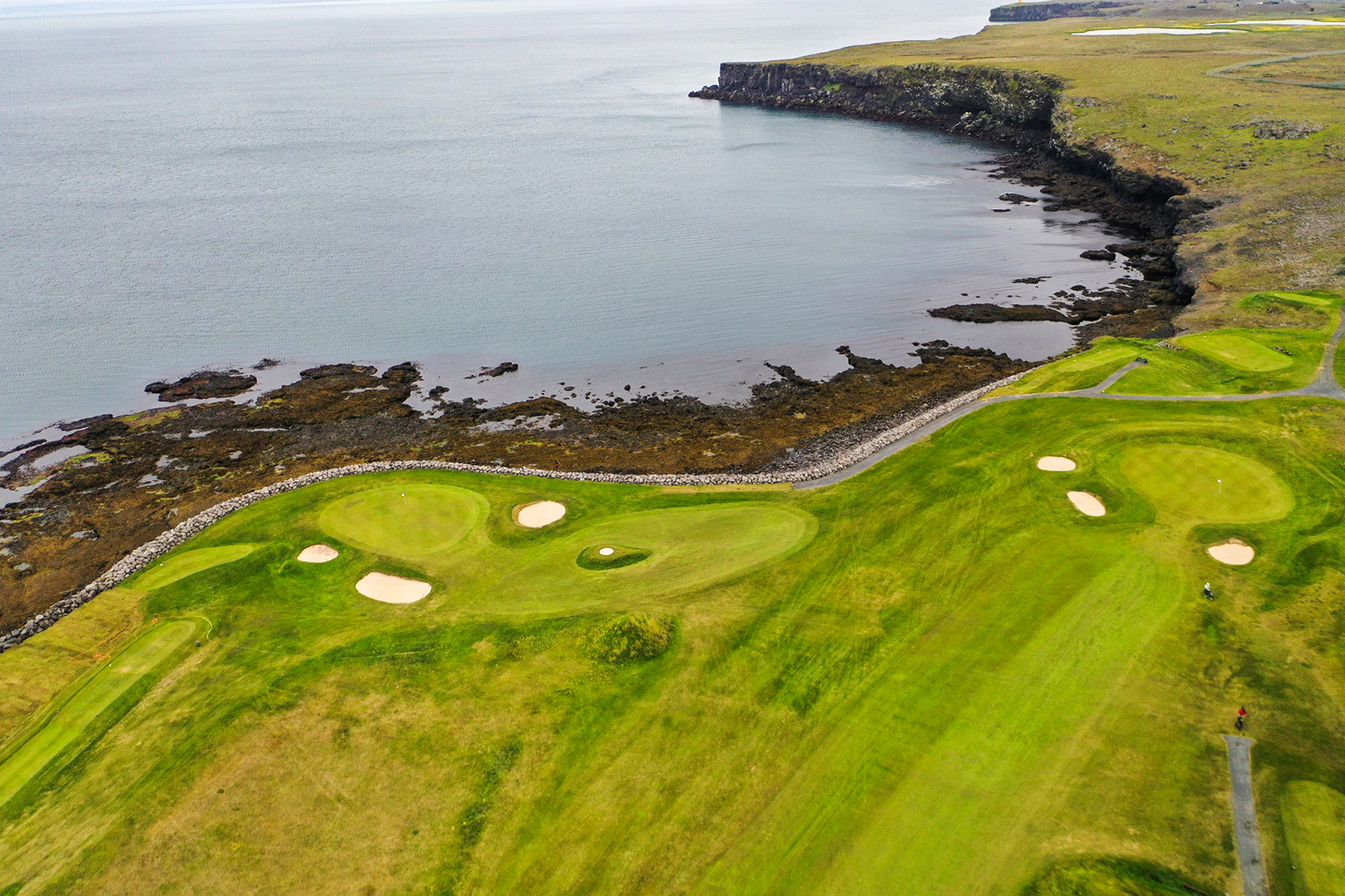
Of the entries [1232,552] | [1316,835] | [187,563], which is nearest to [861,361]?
[1232,552]

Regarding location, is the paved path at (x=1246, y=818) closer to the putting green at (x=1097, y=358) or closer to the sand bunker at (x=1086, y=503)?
the sand bunker at (x=1086, y=503)

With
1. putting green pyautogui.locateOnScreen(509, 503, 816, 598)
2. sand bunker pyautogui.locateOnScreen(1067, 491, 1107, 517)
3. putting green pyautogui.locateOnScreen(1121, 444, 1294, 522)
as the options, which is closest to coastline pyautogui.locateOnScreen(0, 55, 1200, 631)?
putting green pyautogui.locateOnScreen(509, 503, 816, 598)

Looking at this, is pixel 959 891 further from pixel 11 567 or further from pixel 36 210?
pixel 36 210

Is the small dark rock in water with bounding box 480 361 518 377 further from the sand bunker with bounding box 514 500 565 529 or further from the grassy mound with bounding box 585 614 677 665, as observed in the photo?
the grassy mound with bounding box 585 614 677 665

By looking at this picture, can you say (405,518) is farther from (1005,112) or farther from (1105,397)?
(1005,112)

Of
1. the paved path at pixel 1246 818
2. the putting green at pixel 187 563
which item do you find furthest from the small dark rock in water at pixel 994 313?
the putting green at pixel 187 563

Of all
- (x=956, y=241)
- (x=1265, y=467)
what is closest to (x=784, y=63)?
(x=956, y=241)
